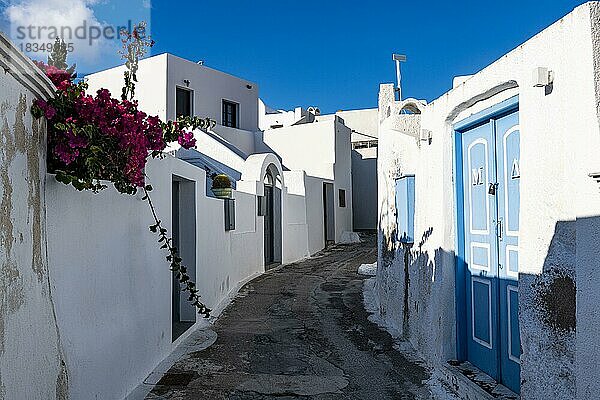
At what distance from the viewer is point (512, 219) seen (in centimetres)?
518

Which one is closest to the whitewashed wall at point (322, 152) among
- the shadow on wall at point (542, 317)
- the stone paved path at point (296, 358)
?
the stone paved path at point (296, 358)

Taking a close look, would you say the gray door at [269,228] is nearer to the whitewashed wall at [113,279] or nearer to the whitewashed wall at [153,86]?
the whitewashed wall at [153,86]

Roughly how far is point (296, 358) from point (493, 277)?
2.94 m

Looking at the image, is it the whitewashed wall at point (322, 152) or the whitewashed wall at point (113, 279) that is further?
the whitewashed wall at point (322, 152)

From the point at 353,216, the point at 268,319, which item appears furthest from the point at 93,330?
the point at 353,216

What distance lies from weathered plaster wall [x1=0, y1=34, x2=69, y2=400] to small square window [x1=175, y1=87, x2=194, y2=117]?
20616mm

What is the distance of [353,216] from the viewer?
1142 inches

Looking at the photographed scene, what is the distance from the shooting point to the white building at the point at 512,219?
12.1 ft

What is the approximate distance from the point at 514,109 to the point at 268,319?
6.14 meters

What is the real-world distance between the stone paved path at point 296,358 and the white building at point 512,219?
0.54m

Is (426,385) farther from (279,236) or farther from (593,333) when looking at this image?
(279,236)

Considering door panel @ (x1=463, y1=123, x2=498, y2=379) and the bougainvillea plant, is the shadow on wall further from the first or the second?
the bougainvillea plant

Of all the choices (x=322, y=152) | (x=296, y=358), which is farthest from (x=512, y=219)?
(x=322, y=152)

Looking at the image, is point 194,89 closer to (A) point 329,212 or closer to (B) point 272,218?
(A) point 329,212
